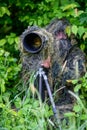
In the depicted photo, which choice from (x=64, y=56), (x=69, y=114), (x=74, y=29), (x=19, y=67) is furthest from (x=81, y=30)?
(x=69, y=114)

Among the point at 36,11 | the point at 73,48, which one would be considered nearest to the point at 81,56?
the point at 73,48

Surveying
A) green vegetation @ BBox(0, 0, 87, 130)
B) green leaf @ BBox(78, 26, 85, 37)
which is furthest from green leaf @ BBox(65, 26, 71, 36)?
green leaf @ BBox(78, 26, 85, 37)

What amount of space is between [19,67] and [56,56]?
39cm

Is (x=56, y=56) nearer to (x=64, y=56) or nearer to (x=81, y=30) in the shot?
(x=64, y=56)

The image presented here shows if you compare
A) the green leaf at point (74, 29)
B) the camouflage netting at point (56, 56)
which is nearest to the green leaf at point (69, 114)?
the camouflage netting at point (56, 56)

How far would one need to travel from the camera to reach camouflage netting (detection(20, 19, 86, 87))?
4.62 meters

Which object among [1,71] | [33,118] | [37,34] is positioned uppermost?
[37,34]

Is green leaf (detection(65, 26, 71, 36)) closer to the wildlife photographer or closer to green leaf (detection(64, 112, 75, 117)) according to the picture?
the wildlife photographer

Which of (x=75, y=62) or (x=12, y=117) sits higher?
(x=75, y=62)

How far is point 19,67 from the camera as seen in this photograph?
4.84 meters

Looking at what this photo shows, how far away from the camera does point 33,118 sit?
13.2 feet

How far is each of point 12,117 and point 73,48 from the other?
133 cm

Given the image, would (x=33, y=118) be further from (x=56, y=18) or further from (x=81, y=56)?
(x=56, y=18)

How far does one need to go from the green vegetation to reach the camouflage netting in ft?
0.35
